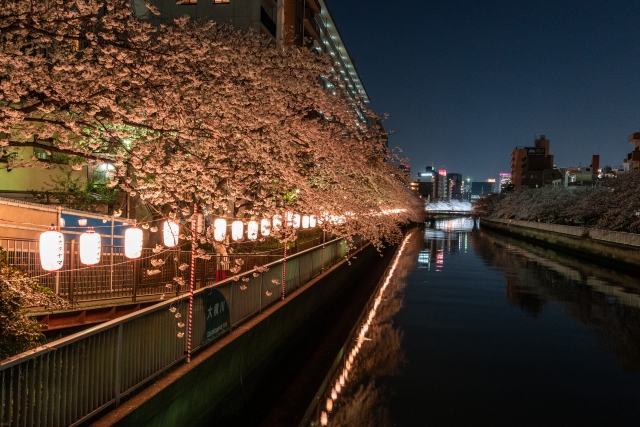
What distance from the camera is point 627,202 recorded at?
109 feet

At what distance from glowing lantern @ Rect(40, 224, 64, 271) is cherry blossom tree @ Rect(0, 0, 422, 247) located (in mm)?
1362

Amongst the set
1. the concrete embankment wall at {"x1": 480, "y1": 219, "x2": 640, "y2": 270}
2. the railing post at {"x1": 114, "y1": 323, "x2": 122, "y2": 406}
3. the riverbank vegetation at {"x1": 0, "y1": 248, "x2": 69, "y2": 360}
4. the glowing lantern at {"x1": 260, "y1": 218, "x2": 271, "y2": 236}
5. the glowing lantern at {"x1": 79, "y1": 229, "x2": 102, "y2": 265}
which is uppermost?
the glowing lantern at {"x1": 260, "y1": 218, "x2": 271, "y2": 236}

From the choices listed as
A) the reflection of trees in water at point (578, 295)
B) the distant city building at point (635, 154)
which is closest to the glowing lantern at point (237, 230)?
the reflection of trees in water at point (578, 295)

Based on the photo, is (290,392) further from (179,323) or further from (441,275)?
(441,275)

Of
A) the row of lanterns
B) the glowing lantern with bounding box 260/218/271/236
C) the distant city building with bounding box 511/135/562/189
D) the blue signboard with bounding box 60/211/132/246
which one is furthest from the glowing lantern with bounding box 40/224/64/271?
the distant city building with bounding box 511/135/562/189

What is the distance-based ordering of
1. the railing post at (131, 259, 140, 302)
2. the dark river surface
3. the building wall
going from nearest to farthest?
the dark river surface, the railing post at (131, 259, 140, 302), the building wall

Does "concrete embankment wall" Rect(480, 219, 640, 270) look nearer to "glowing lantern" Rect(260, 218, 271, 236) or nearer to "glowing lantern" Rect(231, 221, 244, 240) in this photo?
"glowing lantern" Rect(260, 218, 271, 236)

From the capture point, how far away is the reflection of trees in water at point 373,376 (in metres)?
8.93

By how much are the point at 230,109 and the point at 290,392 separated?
618cm

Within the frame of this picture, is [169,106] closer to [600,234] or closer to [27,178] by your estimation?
[27,178]

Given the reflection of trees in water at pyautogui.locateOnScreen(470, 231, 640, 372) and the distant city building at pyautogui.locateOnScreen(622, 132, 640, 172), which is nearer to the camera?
the reflection of trees in water at pyautogui.locateOnScreen(470, 231, 640, 372)

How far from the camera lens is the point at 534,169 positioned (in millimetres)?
121375

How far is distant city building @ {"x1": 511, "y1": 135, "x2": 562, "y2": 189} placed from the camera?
382 ft

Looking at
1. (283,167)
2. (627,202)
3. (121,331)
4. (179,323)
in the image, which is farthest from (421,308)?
(627,202)
